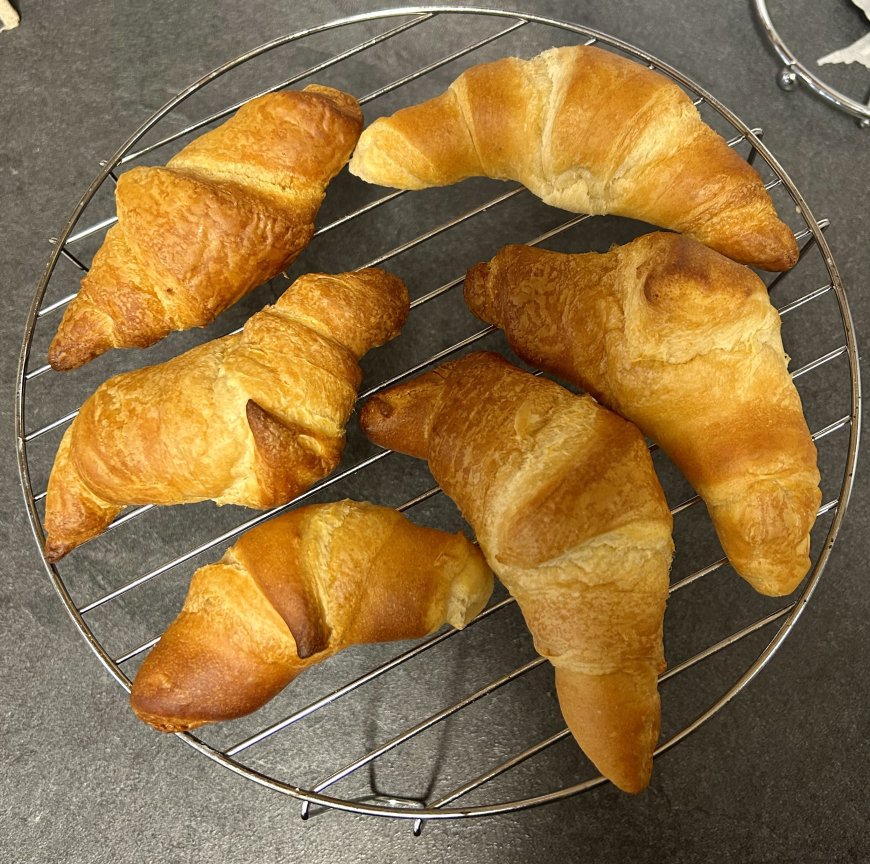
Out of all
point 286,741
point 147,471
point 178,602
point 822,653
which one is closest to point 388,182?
point 147,471

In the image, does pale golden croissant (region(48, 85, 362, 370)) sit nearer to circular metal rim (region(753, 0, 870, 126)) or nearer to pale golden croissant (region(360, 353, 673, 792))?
pale golden croissant (region(360, 353, 673, 792))

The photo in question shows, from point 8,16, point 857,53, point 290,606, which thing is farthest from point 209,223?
point 857,53

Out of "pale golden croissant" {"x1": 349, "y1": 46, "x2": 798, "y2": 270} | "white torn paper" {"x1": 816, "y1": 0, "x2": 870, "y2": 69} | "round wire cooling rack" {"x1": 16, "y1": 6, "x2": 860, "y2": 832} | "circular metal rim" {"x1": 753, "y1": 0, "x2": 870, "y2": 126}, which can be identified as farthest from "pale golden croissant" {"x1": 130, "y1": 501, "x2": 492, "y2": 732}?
"white torn paper" {"x1": 816, "y1": 0, "x2": 870, "y2": 69}

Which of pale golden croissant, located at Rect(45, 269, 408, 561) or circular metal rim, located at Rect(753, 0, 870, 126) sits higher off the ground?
circular metal rim, located at Rect(753, 0, 870, 126)

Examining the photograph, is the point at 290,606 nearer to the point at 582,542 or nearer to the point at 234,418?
the point at 234,418

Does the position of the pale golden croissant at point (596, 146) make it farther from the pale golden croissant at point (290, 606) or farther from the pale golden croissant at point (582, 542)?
the pale golden croissant at point (290, 606)

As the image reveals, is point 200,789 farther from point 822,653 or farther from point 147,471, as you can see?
point 822,653

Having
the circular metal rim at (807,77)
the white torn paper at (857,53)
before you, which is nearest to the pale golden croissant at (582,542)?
the circular metal rim at (807,77)
